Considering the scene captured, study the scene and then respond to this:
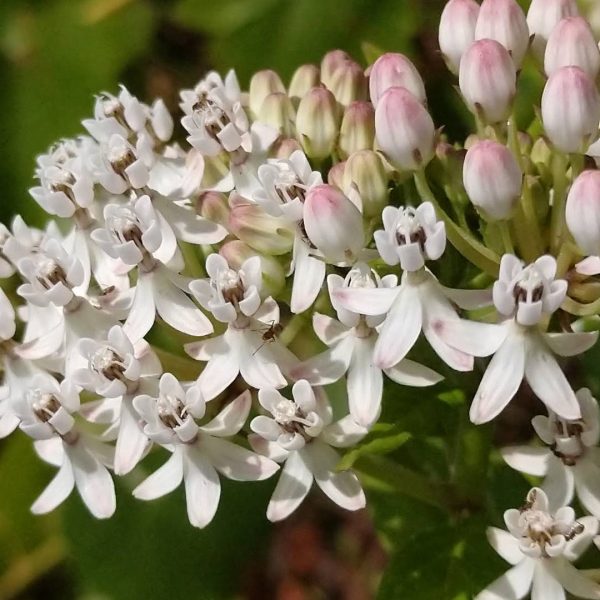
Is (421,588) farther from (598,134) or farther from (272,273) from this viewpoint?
(598,134)

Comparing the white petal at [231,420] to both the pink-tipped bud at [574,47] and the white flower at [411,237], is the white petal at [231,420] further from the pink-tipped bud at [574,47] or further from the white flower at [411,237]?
the pink-tipped bud at [574,47]

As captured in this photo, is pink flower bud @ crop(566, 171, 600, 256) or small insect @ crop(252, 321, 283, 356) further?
small insect @ crop(252, 321, 283, 356)

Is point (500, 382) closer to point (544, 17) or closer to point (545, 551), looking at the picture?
point (545, 551)

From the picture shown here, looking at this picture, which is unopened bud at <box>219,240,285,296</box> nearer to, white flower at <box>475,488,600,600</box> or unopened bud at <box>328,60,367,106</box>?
unopened bud at <box>328,60,367,106</box>

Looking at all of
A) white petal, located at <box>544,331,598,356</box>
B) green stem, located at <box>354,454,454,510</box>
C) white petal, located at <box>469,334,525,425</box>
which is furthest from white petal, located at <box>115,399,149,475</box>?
white petal, located at <box>544,331,598,356</box>

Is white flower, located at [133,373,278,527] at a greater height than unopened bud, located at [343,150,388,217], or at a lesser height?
lesser
